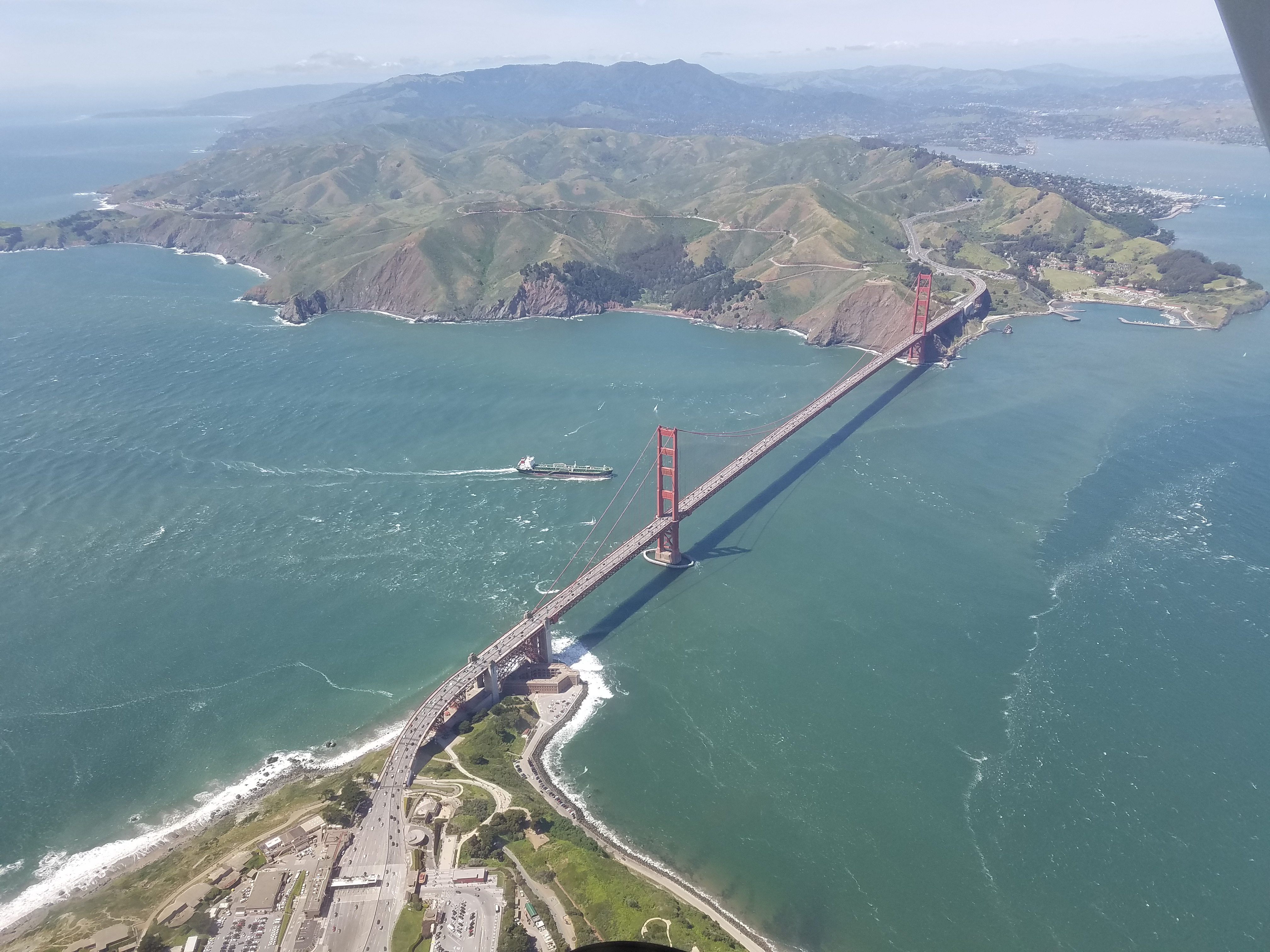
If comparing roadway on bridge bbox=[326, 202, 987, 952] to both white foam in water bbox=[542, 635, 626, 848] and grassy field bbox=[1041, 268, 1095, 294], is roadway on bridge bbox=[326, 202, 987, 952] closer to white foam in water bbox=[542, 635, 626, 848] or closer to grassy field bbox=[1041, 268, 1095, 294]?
white foam in water bbox=[542, 635, 626, 848]

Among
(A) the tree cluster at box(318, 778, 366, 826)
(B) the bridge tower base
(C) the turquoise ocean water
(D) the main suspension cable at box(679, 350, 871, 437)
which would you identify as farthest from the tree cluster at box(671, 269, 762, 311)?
(A) the tree cluster at box(318, 778, 366, 826)

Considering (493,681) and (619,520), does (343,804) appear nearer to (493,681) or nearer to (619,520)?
(493,681)

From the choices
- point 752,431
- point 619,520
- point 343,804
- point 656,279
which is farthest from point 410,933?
point 656,279

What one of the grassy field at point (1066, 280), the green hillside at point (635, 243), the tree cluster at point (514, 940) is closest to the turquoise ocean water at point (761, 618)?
the tree cluster at point (514, 940)

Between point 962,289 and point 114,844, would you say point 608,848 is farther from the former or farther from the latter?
point 962,289

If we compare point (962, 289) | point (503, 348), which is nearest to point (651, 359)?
point (503, 348)
